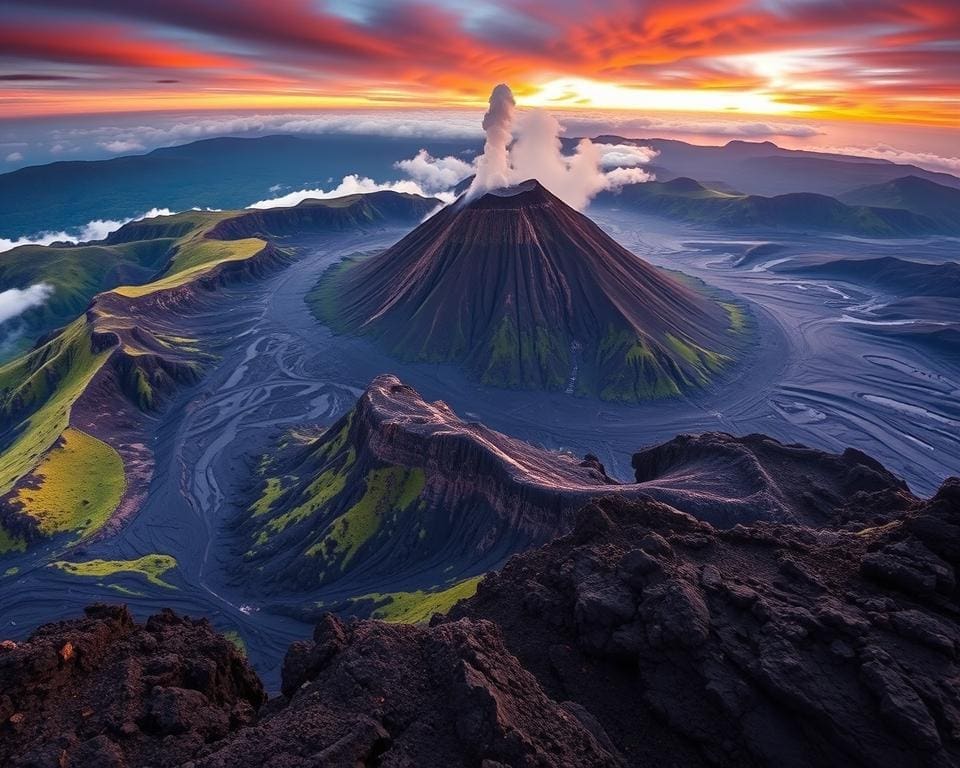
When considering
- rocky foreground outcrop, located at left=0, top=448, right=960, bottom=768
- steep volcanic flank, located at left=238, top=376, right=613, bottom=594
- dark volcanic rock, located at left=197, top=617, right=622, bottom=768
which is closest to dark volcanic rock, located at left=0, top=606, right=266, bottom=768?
rocky foreground outcrop, located at left=0, top=448, right=960, bottom=768

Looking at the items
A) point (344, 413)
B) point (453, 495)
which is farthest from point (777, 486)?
point (344, 413)

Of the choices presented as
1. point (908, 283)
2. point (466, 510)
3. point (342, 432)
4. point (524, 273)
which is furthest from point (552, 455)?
point (908, 283)

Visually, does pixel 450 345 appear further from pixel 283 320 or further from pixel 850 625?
pixel 850 625

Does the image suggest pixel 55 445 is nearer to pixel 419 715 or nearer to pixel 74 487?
pixel 74 487

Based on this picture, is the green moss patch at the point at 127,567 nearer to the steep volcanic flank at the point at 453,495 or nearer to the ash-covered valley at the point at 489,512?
the ash-covered valley at the point at 489,512

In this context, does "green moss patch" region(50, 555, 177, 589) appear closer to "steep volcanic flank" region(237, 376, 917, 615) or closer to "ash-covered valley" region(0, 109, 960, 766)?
"ash-covered valley" region(0, 109, 960, 766)

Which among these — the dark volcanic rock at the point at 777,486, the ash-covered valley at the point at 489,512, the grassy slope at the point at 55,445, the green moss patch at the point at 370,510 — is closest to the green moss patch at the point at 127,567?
the ash-covered valley at the point at 489,512

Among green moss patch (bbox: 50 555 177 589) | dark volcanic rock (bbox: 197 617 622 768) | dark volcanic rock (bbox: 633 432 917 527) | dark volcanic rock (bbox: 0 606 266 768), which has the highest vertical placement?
dark volcanic rock (bbox: 197 617 622 768)
